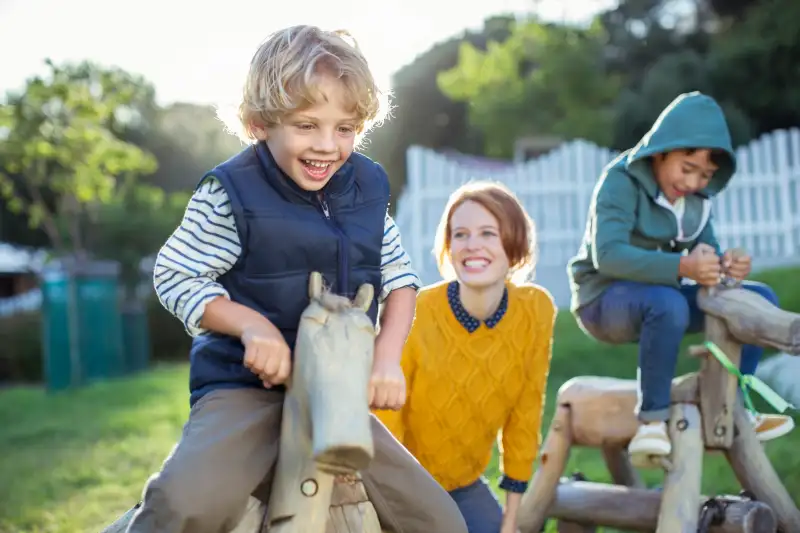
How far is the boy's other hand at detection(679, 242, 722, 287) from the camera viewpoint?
146 inches

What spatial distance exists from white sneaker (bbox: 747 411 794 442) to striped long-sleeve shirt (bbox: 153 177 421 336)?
2.44 metres

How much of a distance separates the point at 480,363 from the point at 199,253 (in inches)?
60.7

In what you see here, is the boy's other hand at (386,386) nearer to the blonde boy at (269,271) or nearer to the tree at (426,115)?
the blonde boy at (269,271)

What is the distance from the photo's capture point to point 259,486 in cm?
238

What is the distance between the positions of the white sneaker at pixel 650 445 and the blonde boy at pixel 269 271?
4.47 ft

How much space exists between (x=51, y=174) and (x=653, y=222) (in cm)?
1572

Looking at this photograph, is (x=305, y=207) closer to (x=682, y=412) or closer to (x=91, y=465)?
(x=682, y=412)

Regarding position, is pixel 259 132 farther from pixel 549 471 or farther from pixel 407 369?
pixel 549 471

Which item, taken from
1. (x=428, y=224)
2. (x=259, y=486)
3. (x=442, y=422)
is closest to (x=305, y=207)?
(x=259, y=486)

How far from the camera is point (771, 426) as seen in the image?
4.01m

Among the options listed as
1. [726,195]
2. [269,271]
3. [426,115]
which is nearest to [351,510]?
[269,271]

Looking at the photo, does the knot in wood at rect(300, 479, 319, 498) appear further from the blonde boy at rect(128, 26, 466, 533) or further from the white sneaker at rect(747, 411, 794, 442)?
the white sneaker at rect(747, 411, 794, 442)

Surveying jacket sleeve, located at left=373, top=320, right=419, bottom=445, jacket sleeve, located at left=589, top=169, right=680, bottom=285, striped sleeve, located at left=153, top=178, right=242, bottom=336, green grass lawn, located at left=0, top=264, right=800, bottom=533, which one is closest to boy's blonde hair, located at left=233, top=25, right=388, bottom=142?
striped sleeve, located at left=153, top=178, right=242, bottom=336

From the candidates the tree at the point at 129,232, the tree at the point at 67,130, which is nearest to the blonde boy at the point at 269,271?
the tree at the point at 67,130
